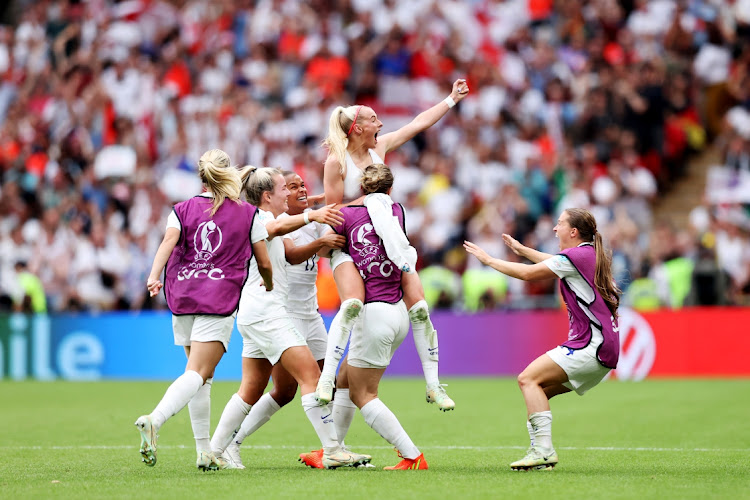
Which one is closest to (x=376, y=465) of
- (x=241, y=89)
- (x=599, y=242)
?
(x=599, y=242)

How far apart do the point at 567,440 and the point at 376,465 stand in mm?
2538

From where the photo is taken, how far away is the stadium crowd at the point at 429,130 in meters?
19.0

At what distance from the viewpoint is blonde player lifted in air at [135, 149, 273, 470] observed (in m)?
8.23

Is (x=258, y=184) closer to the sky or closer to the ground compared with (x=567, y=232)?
closer to the sky

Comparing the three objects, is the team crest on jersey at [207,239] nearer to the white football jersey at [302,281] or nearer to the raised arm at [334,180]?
the white football jersey at [302,281]

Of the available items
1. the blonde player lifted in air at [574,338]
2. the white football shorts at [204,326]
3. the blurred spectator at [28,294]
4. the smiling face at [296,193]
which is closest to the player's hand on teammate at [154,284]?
the white football shorts at [204,326]

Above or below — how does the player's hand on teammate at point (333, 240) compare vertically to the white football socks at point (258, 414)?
above

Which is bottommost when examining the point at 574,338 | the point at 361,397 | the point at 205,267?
the point at 361,397

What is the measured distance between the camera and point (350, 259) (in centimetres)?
860

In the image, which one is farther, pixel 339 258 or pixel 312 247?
pixel 339 258

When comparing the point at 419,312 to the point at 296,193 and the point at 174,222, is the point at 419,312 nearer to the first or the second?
the point at 296,193

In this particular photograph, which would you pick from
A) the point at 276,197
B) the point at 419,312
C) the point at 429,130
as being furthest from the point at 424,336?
the point at 429,130

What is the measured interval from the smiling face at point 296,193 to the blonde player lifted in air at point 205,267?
78cm

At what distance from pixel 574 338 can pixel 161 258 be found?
3145 mm
